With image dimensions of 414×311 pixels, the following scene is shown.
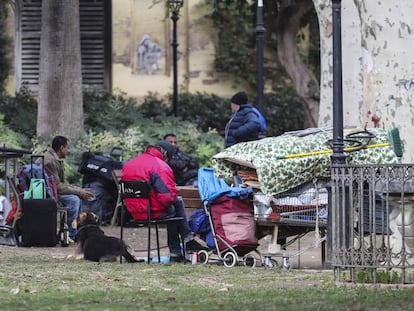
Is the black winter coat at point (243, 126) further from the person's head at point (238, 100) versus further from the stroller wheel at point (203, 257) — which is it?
the stroller wheel at point (203, 257)

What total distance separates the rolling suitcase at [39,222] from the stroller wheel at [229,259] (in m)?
3.54

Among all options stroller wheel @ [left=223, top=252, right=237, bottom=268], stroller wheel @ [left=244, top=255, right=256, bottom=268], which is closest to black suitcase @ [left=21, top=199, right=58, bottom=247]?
stroller wheel @ [left=223, top=252, right=237, bottom=268]

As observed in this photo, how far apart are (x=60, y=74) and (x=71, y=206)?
6.08 m

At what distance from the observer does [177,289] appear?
12.3 m

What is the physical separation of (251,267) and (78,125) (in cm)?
1012

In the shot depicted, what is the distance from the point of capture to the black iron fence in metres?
12.2

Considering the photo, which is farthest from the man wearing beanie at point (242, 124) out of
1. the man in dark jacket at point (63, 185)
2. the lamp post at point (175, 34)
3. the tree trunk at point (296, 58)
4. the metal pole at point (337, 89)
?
the tree trunk at point (296, 58)

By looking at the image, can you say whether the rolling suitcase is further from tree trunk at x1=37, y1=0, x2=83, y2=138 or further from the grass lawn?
tree trunk at x1=37, y1=0, x2=83, y2=138

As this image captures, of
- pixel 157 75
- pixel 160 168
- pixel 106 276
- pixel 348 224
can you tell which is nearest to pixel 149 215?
pixel 160 168

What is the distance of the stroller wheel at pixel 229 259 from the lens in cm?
1534

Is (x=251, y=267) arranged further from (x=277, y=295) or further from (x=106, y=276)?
(x=277, y=295)

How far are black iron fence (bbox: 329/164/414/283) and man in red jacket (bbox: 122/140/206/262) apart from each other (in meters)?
3.23

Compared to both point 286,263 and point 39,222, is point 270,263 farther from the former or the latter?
point 39,222

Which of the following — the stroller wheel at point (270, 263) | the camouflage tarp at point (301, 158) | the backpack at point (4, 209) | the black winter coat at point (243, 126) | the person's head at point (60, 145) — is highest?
the black winter coat at point (243, 126)
